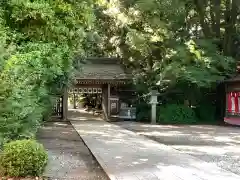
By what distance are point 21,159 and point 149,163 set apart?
12.6 feet

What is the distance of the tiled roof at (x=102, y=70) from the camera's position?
29153mm

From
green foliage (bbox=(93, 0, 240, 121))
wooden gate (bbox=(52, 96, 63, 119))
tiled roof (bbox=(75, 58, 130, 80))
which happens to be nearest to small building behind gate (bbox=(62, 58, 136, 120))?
tiled roof (bbox=(75, 58, 130, 80))

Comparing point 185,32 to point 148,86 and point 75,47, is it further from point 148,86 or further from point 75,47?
point 75,47

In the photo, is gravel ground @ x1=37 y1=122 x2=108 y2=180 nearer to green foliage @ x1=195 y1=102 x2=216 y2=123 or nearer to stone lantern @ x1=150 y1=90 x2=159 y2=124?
stone lantern @ x1=150 y1=90 x2=159 y2=124

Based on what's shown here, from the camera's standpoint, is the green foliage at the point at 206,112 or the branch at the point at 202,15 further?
the green foliage at the point at 206,112

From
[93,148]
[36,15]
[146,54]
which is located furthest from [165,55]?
[36,15]

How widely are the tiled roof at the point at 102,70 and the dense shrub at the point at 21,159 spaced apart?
18899 millimetres

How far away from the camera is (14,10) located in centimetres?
1089

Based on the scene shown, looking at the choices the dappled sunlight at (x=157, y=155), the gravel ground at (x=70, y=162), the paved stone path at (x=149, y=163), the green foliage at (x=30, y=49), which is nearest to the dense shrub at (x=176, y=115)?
the dappled sunlight at (x=157, y=155)

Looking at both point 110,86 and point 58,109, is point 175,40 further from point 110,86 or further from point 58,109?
point 58,109

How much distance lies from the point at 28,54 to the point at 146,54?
18.0m

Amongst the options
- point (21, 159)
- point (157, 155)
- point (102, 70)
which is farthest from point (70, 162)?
point (102, 70)

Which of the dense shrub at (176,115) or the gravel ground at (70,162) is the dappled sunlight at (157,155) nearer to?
the gravel ground at (70,162)

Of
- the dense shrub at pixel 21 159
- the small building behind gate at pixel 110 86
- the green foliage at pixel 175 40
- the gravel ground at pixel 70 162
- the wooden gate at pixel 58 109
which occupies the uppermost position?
the green foliage at pixel 175 40
